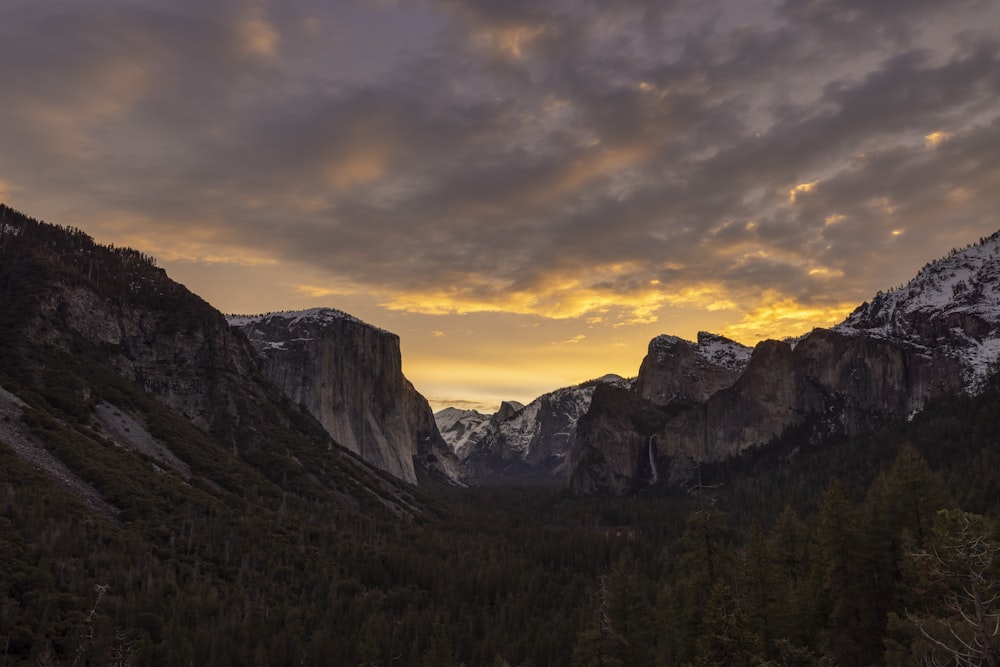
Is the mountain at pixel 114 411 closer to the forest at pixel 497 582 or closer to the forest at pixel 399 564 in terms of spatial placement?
the forest at pixel 399 564

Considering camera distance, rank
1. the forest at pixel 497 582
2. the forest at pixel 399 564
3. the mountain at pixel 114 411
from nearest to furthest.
→ the forest at pixel 497 582 → the forest at pixel 399 564 → the mountain at pixel 114 411

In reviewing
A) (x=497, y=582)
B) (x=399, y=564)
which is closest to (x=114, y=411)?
(x=399, y=564)

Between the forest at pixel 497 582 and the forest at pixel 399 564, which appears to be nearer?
the forest at pixel 497 582

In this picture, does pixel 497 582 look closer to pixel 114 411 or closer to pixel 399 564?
pixel 399 564

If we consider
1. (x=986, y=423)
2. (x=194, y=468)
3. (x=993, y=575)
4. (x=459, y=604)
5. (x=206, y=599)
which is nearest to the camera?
(x=993, y=575)

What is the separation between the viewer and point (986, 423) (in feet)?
573

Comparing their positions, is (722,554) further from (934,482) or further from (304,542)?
(304,542)

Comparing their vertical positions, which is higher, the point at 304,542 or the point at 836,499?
the point at 836,499

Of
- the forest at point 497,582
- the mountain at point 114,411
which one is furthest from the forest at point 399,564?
the mountain at point 114,411

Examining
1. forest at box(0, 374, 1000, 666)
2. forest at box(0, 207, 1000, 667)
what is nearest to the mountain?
forest at box(0, 207, 1000, 667)

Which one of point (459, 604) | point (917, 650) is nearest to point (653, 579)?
point (459, 604)

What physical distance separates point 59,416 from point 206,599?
6366 centimetres

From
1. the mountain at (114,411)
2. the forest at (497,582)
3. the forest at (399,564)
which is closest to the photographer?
the forest at (497,582)

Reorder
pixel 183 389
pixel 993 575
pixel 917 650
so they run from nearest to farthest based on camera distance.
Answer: pixel 917 650 → pixel 993 575 → pixel 183 389
